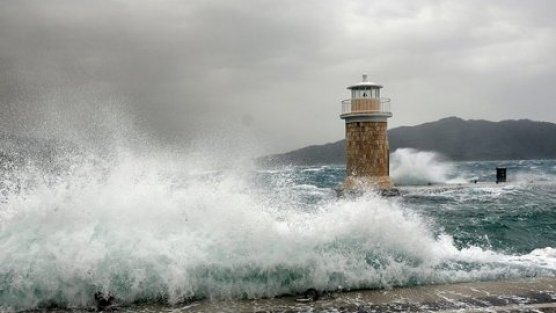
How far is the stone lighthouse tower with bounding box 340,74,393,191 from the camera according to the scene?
19.0 meters

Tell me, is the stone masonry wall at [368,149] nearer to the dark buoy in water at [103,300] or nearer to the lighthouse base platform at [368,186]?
the lighthouse base platform at [368,186]

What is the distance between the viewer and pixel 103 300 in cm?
567

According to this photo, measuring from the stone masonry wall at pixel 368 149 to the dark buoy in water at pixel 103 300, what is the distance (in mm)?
14260

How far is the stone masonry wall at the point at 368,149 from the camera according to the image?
18984mm

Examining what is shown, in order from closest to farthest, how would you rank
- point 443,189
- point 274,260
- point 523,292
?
point 523,292
point 274,260
point 443,189

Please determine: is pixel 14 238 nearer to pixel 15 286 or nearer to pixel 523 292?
pixel 15 286

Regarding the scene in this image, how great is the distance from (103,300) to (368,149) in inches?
568

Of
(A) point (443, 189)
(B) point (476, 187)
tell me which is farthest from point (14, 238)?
(B) point (476, 187)

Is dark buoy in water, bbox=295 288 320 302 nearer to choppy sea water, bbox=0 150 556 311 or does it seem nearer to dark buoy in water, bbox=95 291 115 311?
choppy sea water, bbox=0 150 556 311

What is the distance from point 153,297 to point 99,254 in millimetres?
Result: 887

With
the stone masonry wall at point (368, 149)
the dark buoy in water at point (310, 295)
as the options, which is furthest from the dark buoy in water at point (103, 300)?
the stone masonry wall at point (368, 149)

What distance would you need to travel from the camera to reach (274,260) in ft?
21.1

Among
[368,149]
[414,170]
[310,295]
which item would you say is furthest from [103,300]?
[414,170]

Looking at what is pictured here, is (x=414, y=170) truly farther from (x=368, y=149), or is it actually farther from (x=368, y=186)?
(x=368, y=186)
